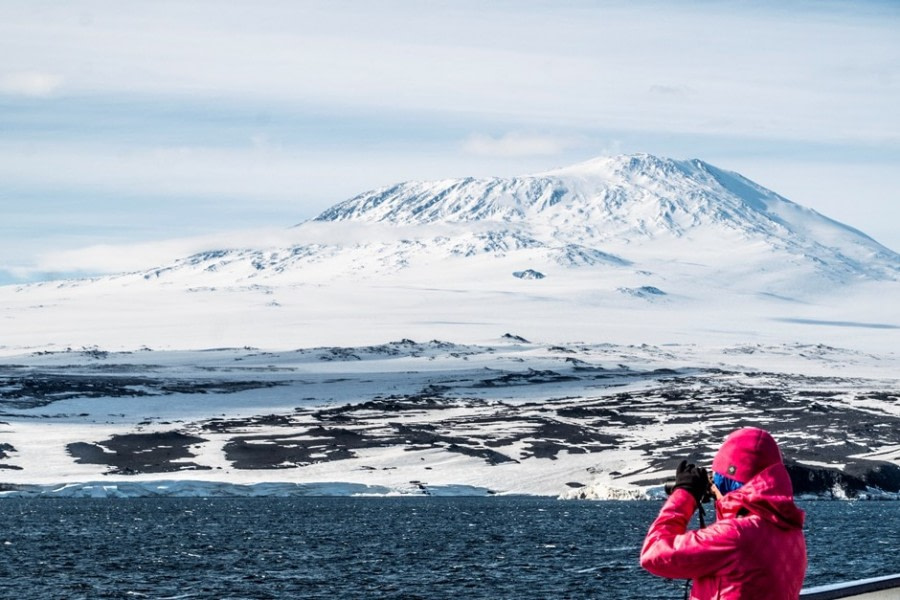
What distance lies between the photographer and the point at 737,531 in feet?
34.4

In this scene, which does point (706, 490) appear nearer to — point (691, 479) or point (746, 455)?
point (691, 479)

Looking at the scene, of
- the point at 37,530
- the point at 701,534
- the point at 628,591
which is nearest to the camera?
the point at 701,534

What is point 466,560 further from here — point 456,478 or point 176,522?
point 456,478

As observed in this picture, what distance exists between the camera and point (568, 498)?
7018 inches

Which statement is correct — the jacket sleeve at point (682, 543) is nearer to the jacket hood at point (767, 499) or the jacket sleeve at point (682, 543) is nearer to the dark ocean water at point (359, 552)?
the jacket hood at point (767, 499)

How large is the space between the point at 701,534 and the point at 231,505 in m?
150

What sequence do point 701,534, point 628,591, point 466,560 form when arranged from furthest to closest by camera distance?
point 466,560 → point 628,591 → point 701,534

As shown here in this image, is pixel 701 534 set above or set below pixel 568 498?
above

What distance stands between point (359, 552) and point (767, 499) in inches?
2994

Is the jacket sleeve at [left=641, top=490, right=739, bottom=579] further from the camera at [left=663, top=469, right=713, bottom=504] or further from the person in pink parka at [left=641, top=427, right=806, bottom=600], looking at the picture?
the camera at [left=663, top=469, right=713, bottom=504]

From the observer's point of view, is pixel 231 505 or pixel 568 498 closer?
pixel 231 505

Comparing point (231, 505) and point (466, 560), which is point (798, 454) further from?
point (466, 560)

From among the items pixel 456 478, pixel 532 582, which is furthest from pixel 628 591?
pixel 456 478

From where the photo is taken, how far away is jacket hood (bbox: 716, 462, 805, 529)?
10523 millimetres
